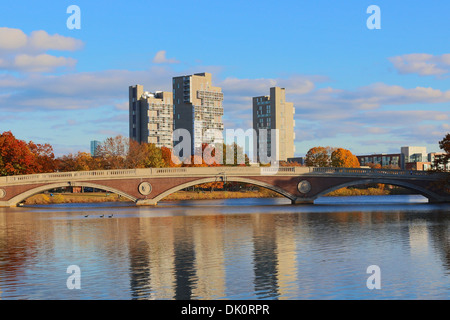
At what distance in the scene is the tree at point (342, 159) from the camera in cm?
13625

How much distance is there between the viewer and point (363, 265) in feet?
75.0

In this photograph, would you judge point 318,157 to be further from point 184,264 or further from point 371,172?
point 184,264

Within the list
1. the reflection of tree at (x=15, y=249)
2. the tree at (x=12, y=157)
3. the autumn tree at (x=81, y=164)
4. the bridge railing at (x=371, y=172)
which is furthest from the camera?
the autumn tree at (x=81, y=164)

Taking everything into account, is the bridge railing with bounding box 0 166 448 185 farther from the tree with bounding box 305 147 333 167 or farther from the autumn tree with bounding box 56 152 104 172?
the tree with bounding box 305 147 333 167

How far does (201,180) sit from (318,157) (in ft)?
218

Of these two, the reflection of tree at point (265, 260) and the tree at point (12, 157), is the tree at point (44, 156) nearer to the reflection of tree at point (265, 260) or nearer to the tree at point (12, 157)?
the tree at point (12, 157)

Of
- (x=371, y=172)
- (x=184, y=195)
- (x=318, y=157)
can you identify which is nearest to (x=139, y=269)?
(x=371, y=172)

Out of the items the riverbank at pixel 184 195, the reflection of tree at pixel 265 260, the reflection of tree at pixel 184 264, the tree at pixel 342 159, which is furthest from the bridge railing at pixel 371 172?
the tree at pixel 342 159

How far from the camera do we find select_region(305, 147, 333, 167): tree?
440 feet

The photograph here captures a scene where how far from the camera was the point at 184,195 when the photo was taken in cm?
10644

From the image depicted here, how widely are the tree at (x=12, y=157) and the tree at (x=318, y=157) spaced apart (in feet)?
214
